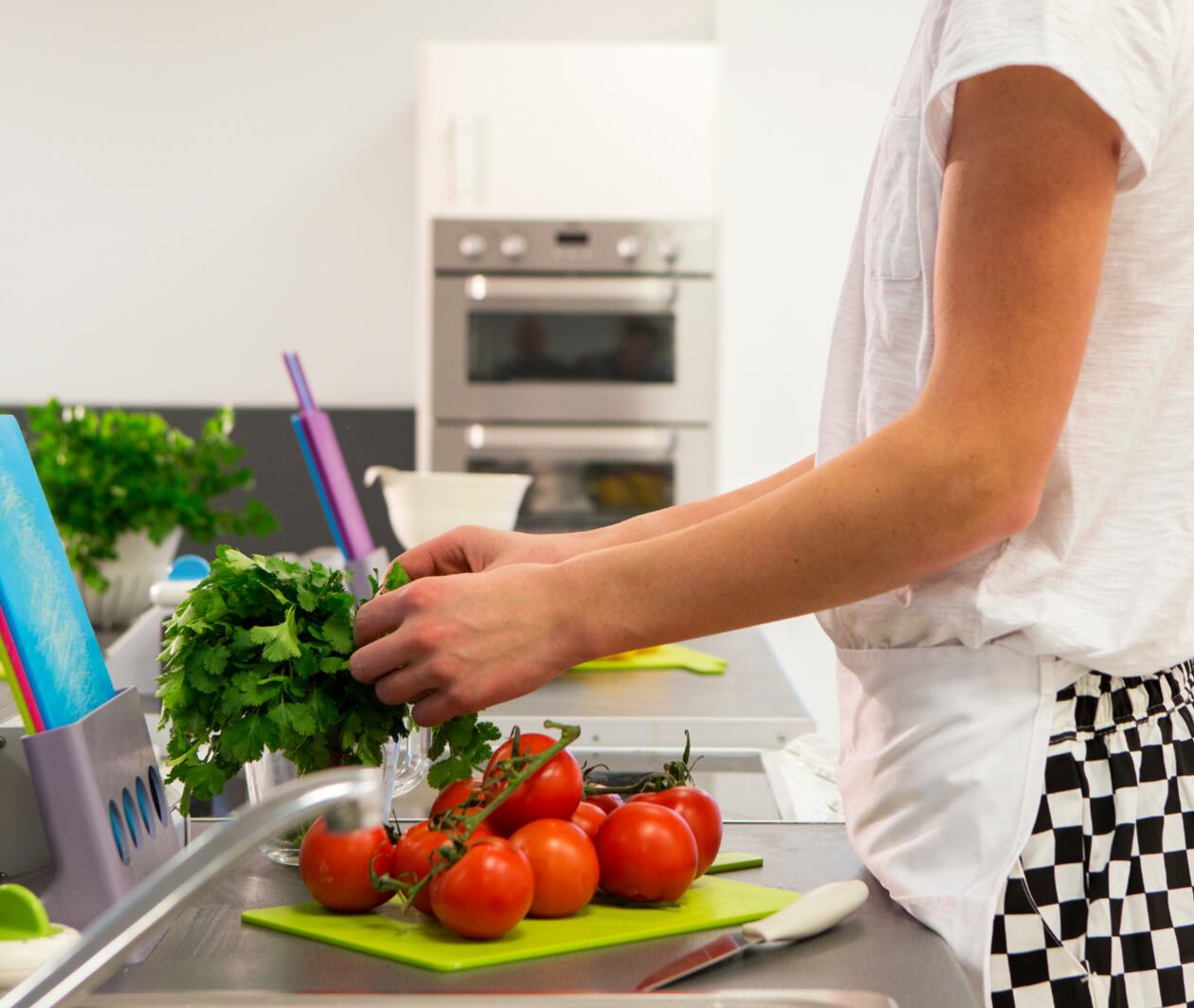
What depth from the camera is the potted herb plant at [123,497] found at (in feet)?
7.68

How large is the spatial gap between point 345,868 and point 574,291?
290cm

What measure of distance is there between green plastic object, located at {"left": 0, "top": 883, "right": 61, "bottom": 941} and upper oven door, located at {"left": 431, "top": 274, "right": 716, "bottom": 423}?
2.92 metres

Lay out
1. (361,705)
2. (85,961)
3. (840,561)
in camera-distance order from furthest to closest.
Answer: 1. (361,705)
2. (840,561)
3. (85,961)

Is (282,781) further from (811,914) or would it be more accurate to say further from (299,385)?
(299,385)

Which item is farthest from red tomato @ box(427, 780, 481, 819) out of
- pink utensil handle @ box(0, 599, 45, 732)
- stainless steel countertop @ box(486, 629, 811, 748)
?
stainless steel countertop @ box(486, 629, 811, 748)

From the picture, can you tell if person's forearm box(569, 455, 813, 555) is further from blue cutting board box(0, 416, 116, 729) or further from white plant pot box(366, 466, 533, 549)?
white plant pot box(366, 466, 533, 549)

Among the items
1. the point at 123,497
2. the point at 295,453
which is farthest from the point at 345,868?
the point at 295,453

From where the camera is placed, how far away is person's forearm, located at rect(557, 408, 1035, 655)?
752 millimetres

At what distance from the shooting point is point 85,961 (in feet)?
2.19

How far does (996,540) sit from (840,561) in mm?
90

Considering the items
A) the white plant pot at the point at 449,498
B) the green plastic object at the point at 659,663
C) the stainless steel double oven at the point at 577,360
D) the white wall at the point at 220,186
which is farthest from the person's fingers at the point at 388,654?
the white wall at the point at 220,186

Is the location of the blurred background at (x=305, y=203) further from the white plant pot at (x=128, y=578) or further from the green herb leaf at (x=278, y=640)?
the green herb leaf at (x=278, y=640)

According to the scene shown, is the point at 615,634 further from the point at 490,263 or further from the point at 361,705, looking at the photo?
the point at 490,263

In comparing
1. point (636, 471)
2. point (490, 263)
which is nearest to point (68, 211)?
point (490, 263)
